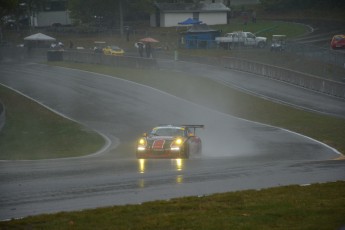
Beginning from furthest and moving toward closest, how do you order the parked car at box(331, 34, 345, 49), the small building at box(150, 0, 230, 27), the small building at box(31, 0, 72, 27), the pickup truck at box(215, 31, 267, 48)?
the small building at box(31, 0, 72, 27) < the small building at box(150, 0, 230, 27) < the pickup truck at box(215, 31, 267, 48) < the parked car at box(331, 34, 345, 49)

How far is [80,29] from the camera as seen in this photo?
307 ft

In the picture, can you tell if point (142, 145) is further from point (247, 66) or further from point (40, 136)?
point (247, 66)

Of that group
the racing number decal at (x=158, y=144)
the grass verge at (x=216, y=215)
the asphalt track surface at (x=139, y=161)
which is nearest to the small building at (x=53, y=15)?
the asphalt track surface at (x=139, y=161)

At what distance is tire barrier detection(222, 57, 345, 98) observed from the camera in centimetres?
4503

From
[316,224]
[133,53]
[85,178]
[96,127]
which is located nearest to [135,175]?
[85,178]

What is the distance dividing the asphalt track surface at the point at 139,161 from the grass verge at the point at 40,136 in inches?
44.2

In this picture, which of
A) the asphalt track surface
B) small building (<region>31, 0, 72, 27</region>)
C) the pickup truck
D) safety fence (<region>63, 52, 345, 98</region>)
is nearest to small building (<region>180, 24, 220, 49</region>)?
the pickup truck

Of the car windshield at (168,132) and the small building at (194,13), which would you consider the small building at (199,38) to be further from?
the car windshield at (168,132)

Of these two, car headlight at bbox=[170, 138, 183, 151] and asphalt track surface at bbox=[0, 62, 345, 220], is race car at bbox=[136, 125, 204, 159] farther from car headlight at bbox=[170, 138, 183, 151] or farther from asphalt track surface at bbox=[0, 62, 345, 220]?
asphalt track surface at bbox=[0, 62, 345, 220]

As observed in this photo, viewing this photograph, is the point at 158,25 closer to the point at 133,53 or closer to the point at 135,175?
the point at 133,53

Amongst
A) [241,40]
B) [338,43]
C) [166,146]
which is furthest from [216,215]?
[241,40]

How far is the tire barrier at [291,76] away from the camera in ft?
148

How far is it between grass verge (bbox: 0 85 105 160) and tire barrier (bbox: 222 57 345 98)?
60.0 feet

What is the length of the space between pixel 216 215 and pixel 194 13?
84045mm
